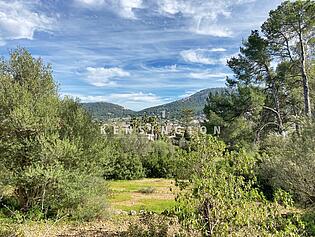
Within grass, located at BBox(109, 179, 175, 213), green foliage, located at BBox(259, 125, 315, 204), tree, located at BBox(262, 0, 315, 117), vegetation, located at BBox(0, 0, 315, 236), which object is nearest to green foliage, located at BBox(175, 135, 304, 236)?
vegetation, located at BBox(0, 0, 315, 236)

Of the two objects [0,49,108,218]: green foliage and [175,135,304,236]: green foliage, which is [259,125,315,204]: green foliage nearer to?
[175,135,304,236]: green foliage

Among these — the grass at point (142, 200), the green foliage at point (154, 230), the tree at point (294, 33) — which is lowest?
the grass at point (142, 200)

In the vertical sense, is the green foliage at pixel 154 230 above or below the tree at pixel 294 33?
below

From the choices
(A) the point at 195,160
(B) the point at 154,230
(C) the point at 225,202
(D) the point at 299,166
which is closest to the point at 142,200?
(B) the point at 154,230

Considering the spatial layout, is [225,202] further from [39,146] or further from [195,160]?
[39,146]

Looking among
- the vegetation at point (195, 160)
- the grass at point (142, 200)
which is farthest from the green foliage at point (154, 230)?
the grass at point (142, 200)

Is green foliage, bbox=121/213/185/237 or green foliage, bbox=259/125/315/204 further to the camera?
green foliage, bbox=259/125/315/204

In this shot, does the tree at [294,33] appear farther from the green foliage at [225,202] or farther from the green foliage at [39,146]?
the green foliage at [39,146]

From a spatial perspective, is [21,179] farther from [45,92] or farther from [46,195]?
[45,92]

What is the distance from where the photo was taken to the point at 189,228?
6480mm

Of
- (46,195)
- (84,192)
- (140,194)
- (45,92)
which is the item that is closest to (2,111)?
(45,92)

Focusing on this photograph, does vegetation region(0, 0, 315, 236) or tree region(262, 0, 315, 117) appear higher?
tree region(262, 0, 315, 117)

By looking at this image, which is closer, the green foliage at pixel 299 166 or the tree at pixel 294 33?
the green foliage at pixel 299 166

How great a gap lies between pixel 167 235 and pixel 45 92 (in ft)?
26.4
